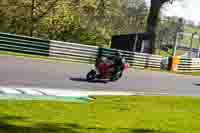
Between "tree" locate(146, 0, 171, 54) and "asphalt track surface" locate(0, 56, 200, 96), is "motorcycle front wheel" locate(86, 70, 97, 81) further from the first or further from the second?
"tree" locate(146, 0, 171, 54)

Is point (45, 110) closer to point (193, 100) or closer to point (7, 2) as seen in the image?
point (193, 100)

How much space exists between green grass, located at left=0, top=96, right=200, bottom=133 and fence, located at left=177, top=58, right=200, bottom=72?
74.9 ft

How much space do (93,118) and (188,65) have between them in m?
28.5

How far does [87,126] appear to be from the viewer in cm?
834

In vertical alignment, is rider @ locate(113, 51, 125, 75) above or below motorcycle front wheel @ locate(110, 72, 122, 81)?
above

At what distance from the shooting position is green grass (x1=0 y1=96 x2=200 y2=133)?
7848 millimetres

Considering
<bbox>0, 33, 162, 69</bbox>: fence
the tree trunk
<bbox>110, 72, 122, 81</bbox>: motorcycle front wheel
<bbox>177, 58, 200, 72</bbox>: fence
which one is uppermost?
the tree trunk

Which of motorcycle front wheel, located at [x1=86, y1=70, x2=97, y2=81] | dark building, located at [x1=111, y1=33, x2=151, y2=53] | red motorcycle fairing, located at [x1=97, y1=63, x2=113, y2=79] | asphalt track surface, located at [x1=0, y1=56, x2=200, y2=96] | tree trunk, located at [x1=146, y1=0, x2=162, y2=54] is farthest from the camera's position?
dark building, located at [x1=111, y1=33, x2=151, y2=53]

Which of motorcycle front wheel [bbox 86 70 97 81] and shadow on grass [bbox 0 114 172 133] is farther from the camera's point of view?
motorcycle front wheel [bbox 86 70 97 81]

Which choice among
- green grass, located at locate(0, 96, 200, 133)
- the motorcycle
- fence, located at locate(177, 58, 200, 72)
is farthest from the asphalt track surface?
fence, located at locate(177, 58, 200, 72)

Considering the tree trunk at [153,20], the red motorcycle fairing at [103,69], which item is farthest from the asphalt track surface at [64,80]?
the tree trunk at [153,20]

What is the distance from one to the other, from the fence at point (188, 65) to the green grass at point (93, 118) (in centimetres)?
2284

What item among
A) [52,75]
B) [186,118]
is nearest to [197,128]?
[186,118]

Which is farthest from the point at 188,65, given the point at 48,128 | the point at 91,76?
the point at 48,128
